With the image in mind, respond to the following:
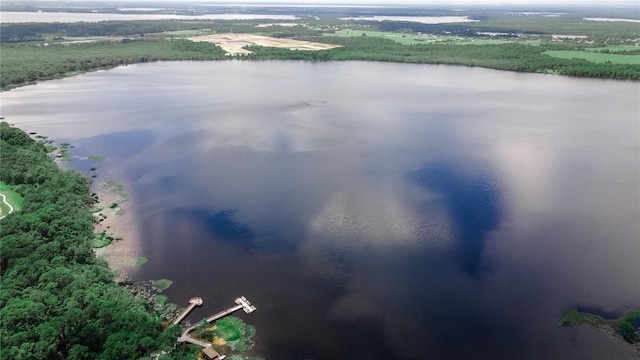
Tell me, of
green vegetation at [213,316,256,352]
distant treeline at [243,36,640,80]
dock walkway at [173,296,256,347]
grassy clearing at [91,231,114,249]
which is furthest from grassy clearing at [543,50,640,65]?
grassy clearing at [91,231,114,249]

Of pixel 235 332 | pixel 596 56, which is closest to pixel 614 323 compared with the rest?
pixel 235 332

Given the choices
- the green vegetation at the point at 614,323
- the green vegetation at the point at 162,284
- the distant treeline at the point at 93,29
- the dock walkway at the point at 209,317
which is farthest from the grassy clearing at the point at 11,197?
the distant treeline at the point at 93,29

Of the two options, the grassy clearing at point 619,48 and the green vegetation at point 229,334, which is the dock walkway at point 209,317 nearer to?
the green vegetation at point 229,334

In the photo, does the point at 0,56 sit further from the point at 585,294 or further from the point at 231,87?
the point at 585,294

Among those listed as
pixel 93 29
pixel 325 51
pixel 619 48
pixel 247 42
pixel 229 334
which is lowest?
pixel 229 334

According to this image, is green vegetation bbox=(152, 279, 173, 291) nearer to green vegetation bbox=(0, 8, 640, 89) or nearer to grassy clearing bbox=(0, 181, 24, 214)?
grassy clearing bbox=(0, 181, 24, 214)

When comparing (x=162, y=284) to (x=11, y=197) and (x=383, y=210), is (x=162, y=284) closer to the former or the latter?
(x=383, y=210)

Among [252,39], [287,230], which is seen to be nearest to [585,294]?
[287,230]
